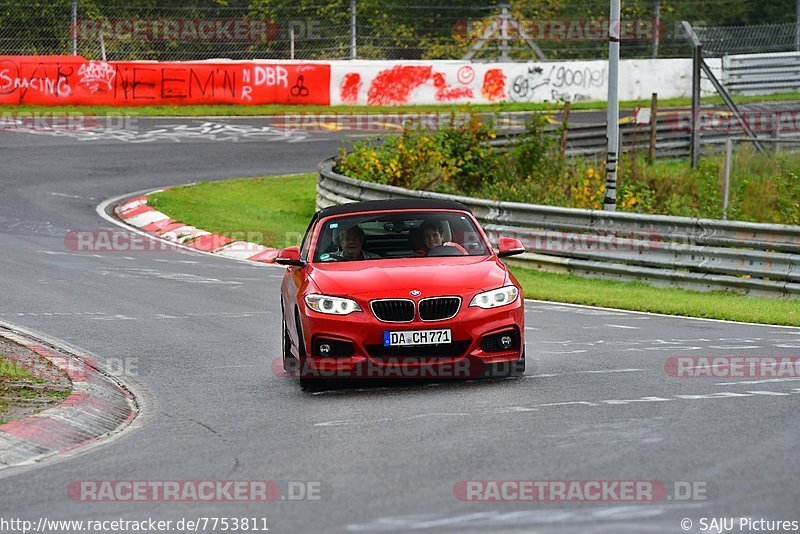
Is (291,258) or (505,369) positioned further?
(291,258)

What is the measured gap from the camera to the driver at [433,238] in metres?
A: 11.7

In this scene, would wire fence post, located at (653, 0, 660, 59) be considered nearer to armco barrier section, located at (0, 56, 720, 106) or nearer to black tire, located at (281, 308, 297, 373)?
armco barrier section, located at (0, 56, 720, 106)

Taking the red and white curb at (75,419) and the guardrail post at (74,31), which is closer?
the red and white curb at (75,419)

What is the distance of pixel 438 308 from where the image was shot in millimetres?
10523

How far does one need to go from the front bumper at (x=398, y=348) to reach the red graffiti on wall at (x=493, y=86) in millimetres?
31067

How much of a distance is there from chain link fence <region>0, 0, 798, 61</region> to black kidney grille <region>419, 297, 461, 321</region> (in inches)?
1052

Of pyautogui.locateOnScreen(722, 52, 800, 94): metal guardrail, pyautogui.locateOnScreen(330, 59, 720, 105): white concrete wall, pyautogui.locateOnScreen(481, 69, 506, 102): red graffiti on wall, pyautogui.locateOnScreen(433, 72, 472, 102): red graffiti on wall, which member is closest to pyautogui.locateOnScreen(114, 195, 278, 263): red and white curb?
pyautogui.locateOnScreen(330, 59, 720, 105): white concrete wall

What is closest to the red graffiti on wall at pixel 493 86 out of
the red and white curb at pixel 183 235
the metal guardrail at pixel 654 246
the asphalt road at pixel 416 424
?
the red and white curb at pixel 183 235

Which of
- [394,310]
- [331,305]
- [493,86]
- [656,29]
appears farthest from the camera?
[656,29]

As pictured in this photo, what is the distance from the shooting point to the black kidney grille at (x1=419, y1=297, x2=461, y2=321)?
1050 cm

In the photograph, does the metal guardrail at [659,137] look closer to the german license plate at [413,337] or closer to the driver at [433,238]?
the driver at [433,238]

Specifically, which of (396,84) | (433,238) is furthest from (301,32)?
(433,238)

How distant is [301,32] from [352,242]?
28044 mm

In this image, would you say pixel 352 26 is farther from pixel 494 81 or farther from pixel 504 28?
pixel 494 81
